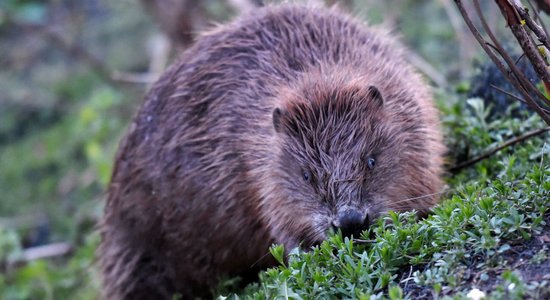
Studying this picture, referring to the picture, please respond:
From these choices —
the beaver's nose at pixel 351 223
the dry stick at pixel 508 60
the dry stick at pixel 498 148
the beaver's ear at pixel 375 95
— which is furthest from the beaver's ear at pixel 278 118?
the dry stick at pixel 508 60

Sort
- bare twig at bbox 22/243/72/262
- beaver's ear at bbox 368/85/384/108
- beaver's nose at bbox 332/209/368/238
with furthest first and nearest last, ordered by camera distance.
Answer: bare twig at bbox 22/243/72/262, beaver's ear at bbox 368/85/384/108, beaver's nose at bbox 332/209/368/238

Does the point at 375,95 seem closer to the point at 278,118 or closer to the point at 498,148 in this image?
the point at 278,118

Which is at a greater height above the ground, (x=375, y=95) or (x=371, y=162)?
(x=375, y=95)

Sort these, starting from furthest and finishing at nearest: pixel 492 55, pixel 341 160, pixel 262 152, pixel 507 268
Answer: pixel 262 152 < pixel 341 160 < pixel 492 55 < pixel 507 268

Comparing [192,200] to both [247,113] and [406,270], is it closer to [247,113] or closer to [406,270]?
[247,113]

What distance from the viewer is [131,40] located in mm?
10625

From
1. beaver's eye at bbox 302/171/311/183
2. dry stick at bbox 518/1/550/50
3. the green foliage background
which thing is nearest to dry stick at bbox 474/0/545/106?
dry stick at bbox 518/1/550/50

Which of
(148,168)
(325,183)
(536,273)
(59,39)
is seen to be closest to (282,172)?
(325,183)

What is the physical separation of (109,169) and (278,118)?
10.5 ft

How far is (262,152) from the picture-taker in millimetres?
4316

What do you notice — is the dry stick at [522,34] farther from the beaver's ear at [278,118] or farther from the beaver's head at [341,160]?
the beaver's ear at [278,118]

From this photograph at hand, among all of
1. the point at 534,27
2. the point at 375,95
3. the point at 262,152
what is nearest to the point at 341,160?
the point at 375,95

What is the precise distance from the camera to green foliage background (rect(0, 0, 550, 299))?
9.98 ft

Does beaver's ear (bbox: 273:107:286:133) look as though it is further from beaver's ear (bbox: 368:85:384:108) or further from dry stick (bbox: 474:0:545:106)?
dry stick (bbox: 474:0:545:106)
